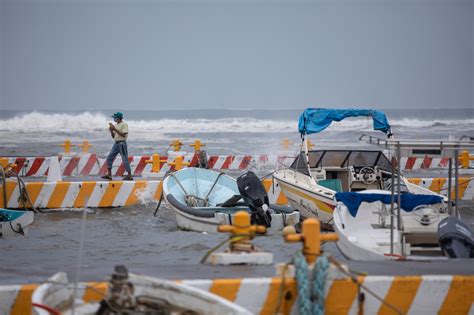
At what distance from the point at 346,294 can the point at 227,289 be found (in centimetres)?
113

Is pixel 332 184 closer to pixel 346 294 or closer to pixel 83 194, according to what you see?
pixel 83 194

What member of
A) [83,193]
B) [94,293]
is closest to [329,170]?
[83,193]

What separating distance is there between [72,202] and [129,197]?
1332 millimetres

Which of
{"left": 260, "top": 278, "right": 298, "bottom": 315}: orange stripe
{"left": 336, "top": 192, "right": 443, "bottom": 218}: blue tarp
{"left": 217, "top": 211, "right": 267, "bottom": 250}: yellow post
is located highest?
{"left": 217, "top": 211, "right": 267, "bottom": 250}: yellow post

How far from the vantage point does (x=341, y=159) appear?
19.4 metres

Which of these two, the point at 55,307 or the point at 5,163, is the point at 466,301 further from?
the point at 5,163

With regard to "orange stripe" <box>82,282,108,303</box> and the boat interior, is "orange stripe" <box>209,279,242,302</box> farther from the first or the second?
the boat interior

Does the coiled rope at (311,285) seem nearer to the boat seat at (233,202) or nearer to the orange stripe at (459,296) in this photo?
the orange stripe at (459,296)

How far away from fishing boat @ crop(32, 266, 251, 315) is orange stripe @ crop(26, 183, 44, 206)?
450 inches

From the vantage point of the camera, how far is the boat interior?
1855 cm

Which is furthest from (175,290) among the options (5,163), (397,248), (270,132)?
(270,132)

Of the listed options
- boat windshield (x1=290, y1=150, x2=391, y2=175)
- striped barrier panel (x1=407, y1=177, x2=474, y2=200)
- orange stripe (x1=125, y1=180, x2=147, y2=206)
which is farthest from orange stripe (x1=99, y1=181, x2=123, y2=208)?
striped barrier panel (x1=407, y1=177, x2=474, y2=200)

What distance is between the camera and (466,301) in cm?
852

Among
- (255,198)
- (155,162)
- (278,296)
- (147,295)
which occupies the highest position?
(147,295)
